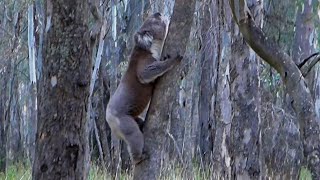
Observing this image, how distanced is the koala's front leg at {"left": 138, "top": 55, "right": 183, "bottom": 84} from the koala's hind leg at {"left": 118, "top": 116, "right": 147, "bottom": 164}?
39 cm

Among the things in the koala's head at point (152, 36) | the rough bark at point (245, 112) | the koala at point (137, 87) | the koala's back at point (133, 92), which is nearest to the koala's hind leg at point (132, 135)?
the koala at point (137, 87)

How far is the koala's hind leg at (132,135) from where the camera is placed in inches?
228

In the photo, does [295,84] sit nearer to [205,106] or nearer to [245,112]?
[245,112]

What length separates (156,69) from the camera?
5.73m

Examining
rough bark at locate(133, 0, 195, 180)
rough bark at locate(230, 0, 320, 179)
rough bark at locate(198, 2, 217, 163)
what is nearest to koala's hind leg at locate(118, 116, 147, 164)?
rough bark at locate(133, 0, 195, 180)

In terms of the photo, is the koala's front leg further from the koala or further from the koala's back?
the koala's back

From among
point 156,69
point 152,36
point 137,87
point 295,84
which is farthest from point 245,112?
point 156,69

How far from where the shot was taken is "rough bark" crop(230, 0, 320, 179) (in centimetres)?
558

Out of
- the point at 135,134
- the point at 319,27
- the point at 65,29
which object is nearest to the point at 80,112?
the point at 65,29

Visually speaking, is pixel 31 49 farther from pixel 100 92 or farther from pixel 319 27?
pixel 319 27

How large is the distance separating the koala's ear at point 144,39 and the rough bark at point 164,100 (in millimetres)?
1532

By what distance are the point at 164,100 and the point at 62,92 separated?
2.34ft

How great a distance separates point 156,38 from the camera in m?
6.73

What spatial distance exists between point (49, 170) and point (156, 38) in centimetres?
210
